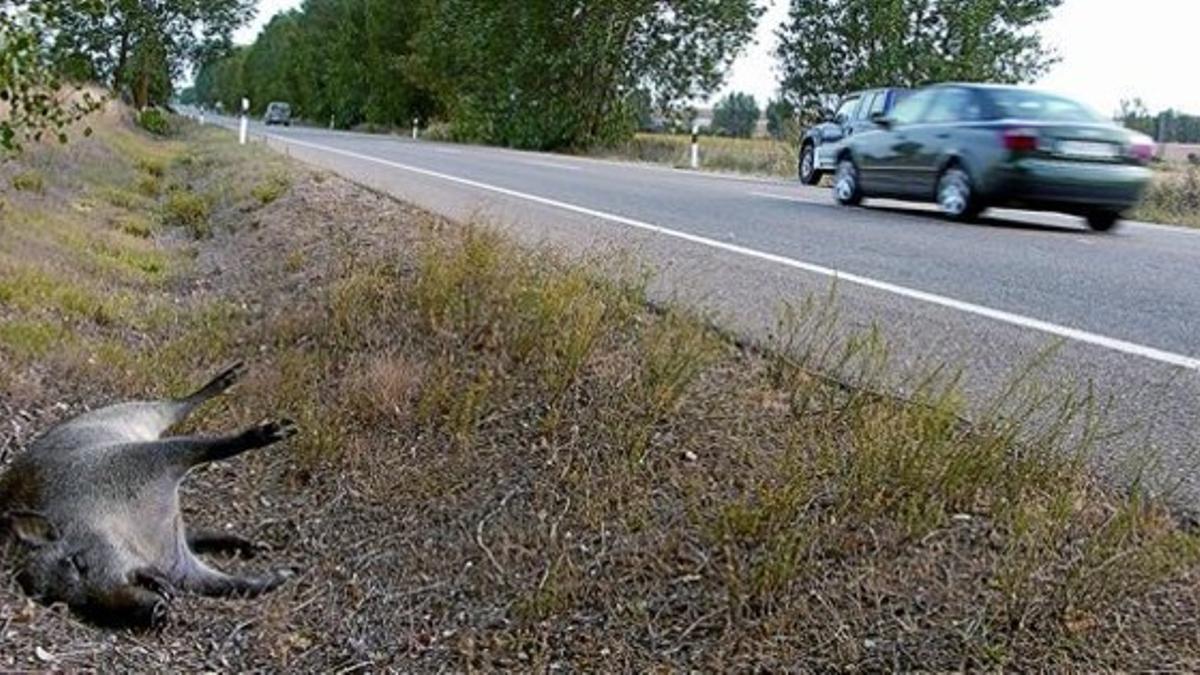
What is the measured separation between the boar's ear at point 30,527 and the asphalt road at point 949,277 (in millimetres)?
2910

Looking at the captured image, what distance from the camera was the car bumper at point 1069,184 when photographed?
10.7 m

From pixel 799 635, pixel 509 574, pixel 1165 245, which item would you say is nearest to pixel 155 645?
pixel 509 574

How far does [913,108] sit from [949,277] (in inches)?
240

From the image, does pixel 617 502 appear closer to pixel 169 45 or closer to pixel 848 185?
pixel 848 185

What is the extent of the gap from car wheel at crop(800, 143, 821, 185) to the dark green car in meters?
8.36

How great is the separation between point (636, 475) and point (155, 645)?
4.71 feet

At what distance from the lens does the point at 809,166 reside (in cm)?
2156

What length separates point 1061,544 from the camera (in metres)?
2.96

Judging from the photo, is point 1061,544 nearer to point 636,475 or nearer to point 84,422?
point 636,475

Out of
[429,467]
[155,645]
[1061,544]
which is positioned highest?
[1061,544]

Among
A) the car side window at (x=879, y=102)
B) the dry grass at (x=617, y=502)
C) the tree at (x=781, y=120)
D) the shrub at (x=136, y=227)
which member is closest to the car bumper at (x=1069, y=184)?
the dry grass at (x=617, y=502)

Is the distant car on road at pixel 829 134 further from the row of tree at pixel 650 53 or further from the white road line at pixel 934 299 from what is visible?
the row of tree at pixel 650 53

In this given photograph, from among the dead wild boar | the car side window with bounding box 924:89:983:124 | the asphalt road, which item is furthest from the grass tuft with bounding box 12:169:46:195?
the car side window with bounding box 924:89:983:124

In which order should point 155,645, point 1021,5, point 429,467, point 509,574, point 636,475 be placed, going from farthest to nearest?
point 1021,5
point 429,467
point 636,475
point 509,574
point 155,645
